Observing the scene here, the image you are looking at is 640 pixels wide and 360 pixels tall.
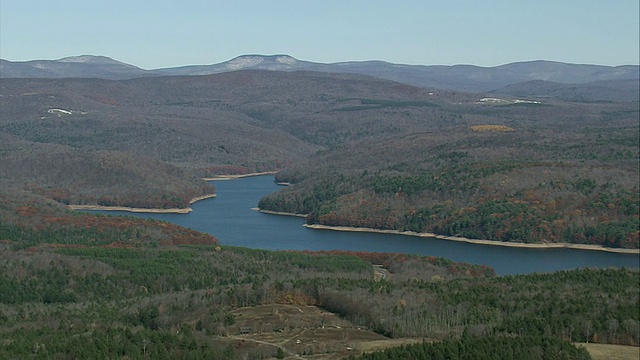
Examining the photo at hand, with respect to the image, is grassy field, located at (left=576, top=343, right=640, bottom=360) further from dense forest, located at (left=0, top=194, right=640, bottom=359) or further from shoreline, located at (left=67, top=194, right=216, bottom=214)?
shoreline, located at (left=67, top=194, right=216, bottom=214)

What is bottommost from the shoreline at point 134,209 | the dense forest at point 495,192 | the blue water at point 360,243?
Result: the shoreline at point 134,209

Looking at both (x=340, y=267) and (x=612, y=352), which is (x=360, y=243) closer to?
(x=340, y=267)

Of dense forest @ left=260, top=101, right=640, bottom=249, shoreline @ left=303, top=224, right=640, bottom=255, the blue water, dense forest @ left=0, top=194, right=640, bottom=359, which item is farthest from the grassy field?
dense forest @ left=260, top=101, right=640, bottom=249

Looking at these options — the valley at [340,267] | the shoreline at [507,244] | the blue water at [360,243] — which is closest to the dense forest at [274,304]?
the valley at [340,267]

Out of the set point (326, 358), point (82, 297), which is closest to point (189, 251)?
point (82, 297)

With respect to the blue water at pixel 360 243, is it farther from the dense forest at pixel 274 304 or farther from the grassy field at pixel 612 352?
the grassy field at pixel 612 352

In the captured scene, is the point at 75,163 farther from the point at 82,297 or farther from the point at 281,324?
the point at 281,324
